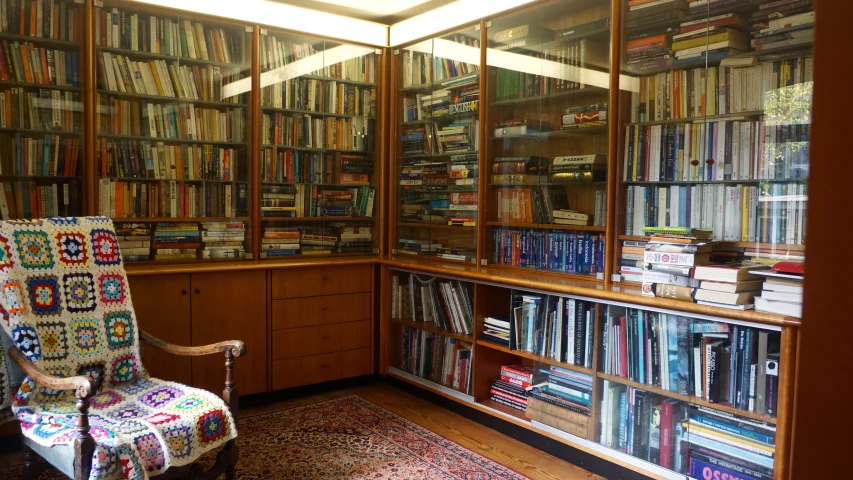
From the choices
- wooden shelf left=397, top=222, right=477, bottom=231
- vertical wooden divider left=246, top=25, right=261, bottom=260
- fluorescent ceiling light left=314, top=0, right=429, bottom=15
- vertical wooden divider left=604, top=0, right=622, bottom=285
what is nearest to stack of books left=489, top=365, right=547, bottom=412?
vertical wooden divider left=604, top=0, right=622, bottom=285

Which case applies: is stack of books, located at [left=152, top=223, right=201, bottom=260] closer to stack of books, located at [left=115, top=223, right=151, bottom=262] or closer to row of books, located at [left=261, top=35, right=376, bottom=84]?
stack of books, located at [left=115, top=223, right=151, bottom=262]

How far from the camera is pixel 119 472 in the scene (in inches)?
83.9

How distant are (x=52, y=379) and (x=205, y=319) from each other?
4.51 ft

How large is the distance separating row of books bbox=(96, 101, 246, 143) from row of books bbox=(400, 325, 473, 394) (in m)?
1.68

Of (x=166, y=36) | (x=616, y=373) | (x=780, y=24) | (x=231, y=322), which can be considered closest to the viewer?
(x=780, y=24)

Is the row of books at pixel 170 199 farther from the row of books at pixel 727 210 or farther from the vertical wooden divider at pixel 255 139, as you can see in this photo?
the row of books at pixel 727 210

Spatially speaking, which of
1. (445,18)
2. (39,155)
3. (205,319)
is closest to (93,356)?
(205,319)

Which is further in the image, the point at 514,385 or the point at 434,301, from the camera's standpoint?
the point at 434,301

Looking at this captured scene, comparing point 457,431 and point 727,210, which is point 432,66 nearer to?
point 727,210

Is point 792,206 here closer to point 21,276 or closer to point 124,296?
point 124,296

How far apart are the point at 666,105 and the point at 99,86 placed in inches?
114

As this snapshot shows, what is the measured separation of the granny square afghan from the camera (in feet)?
7.23

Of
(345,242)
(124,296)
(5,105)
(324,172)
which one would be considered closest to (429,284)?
(345,242)

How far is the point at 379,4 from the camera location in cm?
436
